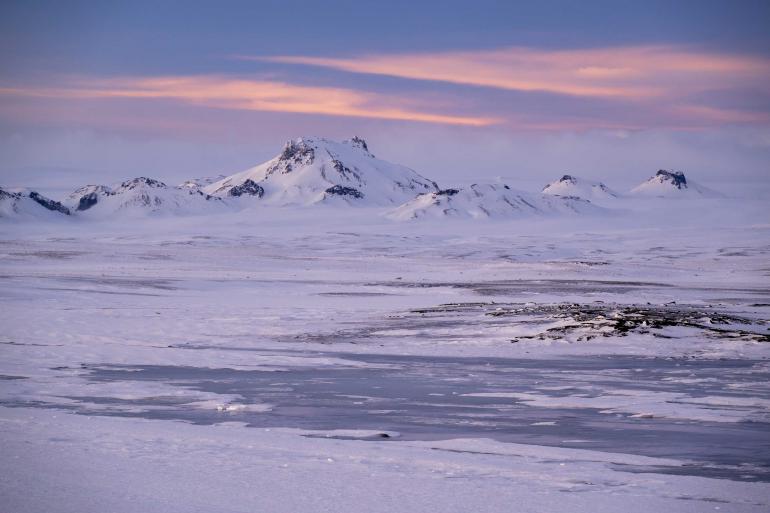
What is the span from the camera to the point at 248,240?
Answer: 403 feet

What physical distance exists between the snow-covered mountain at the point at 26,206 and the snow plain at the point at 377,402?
143 metres

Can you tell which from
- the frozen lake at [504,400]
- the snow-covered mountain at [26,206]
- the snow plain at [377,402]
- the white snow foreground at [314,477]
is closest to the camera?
the white snow foreground at [314,477]

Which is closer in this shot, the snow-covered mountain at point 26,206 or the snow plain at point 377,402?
the snow plain at point 377,402

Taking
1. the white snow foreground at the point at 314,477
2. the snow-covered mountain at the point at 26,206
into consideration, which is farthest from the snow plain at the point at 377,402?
the snow-covered mountain at the point at 26,206

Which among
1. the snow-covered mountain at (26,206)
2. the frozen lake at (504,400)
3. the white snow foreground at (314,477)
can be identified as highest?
the snow-covered mountain at (26,206)

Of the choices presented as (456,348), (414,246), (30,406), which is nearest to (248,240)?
(414,246)

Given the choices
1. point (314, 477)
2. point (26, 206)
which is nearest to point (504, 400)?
point (314, 477)

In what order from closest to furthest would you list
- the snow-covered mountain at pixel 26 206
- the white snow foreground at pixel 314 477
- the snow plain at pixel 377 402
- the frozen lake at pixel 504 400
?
1. the white snow foreground at pixel 314 477
2. the snow plain at pixel 377 402
3. the frozen lake at pixel 504 400
4. the snow-covered mountain at pixel 26 206

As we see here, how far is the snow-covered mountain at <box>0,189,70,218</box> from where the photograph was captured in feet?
577

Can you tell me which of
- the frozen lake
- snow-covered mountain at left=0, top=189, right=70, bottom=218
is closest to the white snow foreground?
the frozen lake

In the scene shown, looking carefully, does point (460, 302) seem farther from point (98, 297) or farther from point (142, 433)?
point (142, 433)

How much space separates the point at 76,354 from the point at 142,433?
373 inches

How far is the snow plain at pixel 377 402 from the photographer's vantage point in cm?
1004

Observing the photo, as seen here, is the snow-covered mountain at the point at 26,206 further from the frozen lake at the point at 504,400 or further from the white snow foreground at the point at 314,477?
the white snow foreground at the point at 314,477
